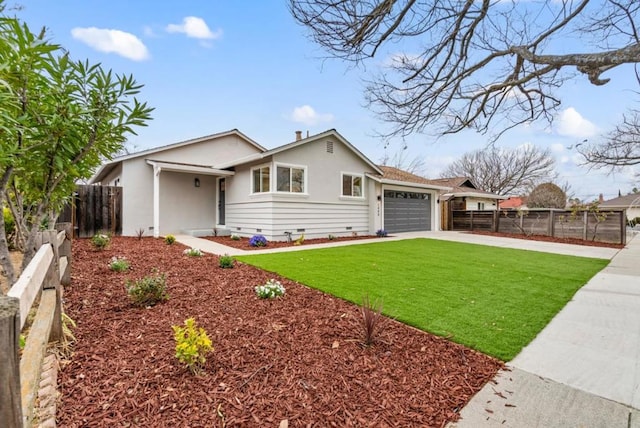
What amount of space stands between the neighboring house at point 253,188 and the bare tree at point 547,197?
950 inches

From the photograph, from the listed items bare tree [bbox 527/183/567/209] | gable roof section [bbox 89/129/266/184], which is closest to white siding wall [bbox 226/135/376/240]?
gable roof section [bbox 89/129/266/184]

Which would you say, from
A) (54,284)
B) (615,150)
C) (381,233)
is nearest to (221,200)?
(381,233)

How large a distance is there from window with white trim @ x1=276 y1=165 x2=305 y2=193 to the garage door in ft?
17.9

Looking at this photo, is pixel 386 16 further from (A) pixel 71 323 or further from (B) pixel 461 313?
(A) pixel 71 323

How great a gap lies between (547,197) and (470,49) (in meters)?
33.3

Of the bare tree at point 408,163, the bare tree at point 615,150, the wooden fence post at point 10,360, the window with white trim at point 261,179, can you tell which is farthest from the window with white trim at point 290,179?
the bare tree at point 408,163

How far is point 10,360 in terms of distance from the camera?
42.5 inches

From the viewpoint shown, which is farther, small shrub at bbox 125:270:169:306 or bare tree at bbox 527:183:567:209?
bare tree at bbox 527:183:567:209

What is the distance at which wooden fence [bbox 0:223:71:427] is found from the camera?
1069mm

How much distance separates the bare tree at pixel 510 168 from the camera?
109 feet

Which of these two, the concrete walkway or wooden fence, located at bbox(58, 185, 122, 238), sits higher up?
wooden fence, located at bbox(58, 185, 122, 238)

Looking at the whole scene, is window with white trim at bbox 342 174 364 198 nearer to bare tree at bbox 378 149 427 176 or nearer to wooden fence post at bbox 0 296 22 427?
wooden fence post at bbox 0 296 22 427

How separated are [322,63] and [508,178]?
35562 millimetres

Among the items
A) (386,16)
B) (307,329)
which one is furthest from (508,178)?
(307,329)
